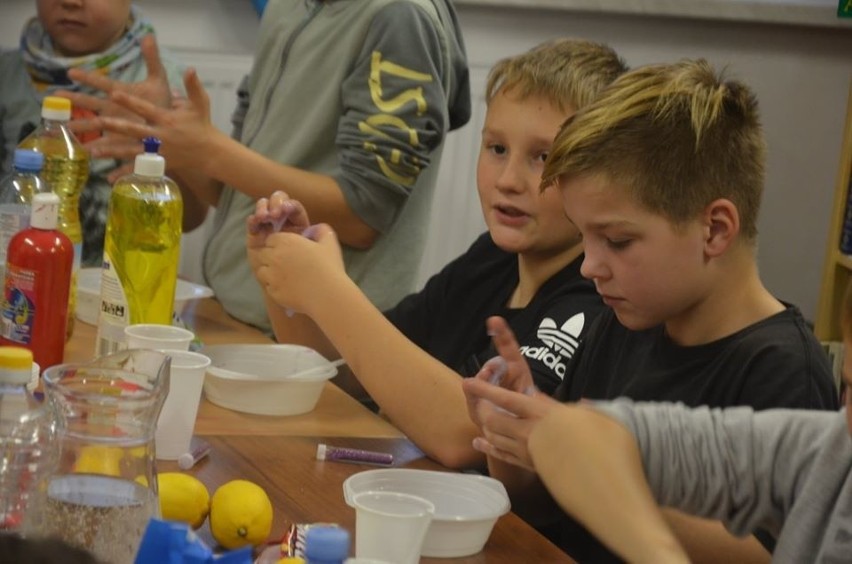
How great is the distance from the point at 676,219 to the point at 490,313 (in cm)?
51

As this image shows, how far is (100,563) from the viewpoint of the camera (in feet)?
1.85

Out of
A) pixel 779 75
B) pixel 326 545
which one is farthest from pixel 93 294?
pixel 779 75

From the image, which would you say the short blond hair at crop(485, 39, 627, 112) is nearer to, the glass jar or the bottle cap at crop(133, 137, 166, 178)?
the bottle cap at crop(133, 137, 166, 178)

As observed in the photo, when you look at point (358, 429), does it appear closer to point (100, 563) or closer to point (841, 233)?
point (100, 563)

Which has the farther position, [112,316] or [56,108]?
[56,108]

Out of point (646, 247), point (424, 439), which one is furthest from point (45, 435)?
point (646, 247)

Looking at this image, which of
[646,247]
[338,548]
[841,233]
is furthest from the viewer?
[841,233]

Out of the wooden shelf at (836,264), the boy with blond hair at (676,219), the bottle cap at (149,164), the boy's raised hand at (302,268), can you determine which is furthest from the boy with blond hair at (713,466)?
the wooden shelf at (836,264)

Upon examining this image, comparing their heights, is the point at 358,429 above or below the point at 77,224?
below

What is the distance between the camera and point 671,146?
141 cm

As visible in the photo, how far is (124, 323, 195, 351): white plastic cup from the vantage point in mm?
1461

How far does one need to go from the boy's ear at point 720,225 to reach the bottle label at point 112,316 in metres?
0.65

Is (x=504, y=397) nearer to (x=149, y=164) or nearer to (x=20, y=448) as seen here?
(x=20, y=448)

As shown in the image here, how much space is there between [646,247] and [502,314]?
46 centimetres
